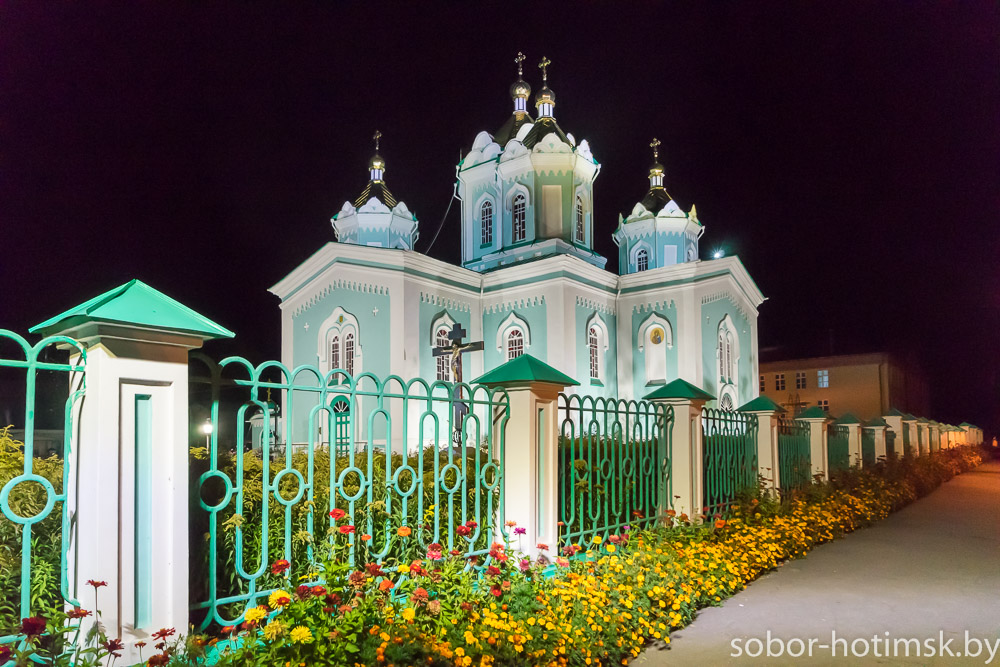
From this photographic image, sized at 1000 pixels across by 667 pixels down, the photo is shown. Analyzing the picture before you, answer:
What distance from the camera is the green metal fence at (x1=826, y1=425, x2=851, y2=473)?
1384cm

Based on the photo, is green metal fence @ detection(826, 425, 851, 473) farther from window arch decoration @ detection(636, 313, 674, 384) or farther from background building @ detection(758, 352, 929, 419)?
background building @ detection(758, 352, 929, 419)

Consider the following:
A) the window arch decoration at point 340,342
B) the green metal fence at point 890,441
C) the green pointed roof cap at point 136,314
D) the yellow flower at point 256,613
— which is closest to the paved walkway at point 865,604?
the yellow flower at point 256,613

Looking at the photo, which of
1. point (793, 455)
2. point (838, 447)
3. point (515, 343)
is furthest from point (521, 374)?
point (515, 343)

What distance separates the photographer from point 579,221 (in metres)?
21.4

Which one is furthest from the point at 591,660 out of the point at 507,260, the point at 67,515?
the point at 507,260

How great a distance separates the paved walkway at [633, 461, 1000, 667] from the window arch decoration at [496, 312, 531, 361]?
34.5 ft

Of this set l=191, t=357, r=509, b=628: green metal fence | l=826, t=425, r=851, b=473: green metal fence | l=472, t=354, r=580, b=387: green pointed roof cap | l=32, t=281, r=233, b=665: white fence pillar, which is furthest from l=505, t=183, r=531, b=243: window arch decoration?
l=32, t=281, r=233, b=665: white fence pillar

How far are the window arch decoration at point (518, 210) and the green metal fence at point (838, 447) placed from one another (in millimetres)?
9968

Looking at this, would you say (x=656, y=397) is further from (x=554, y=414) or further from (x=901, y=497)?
(x=901, y=497)

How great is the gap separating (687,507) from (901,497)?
7659 millimetres

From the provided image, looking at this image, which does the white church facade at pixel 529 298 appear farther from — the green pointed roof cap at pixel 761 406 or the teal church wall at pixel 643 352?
the green pointed roof cap at pixel 761 406

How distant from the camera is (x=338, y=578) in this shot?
3.61 metres

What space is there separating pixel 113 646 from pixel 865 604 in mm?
5410

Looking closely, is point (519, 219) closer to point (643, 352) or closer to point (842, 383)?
point (643, 352)
